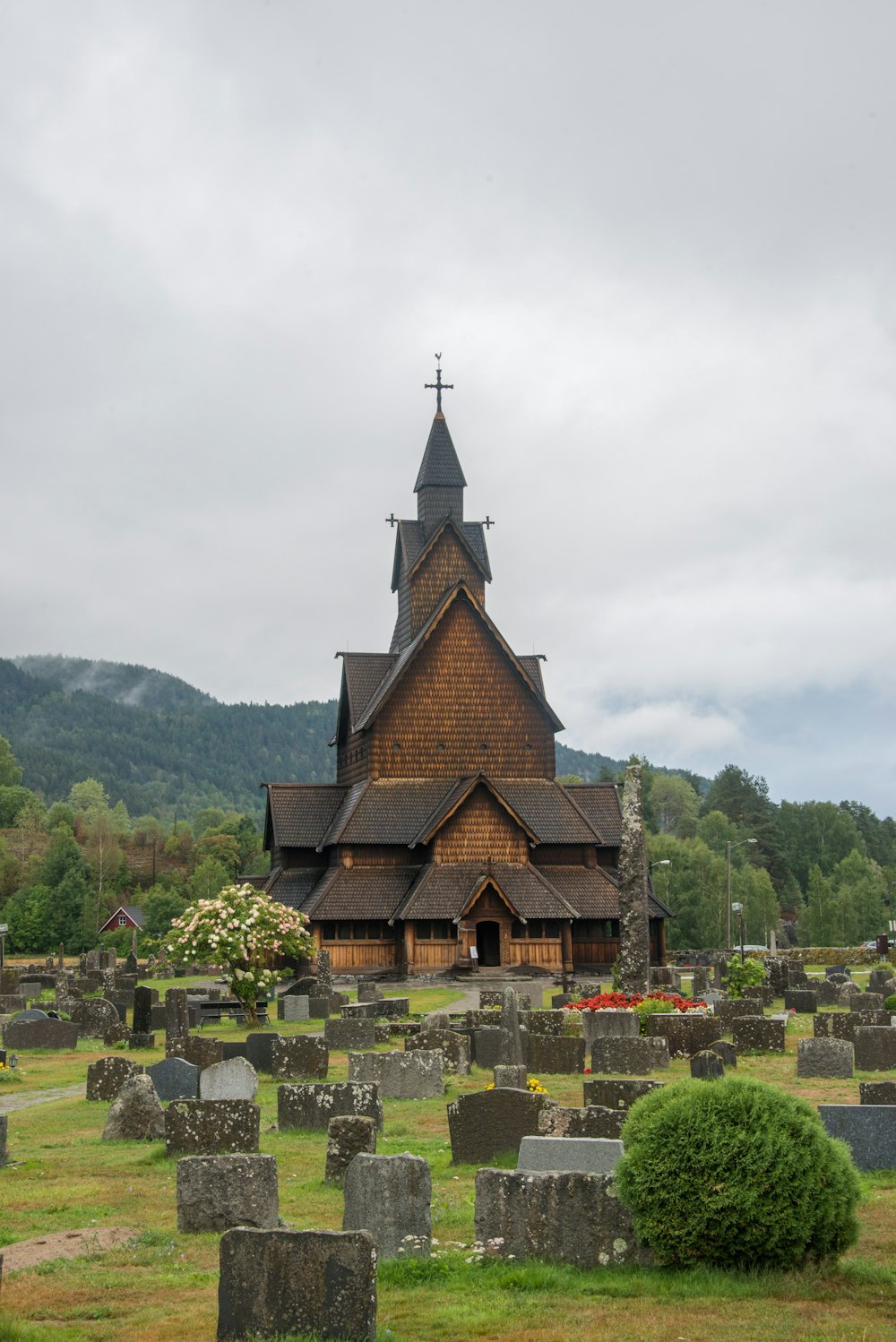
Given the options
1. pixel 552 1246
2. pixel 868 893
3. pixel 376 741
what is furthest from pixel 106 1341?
pixel 868 893

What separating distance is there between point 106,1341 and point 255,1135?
16.3 ft

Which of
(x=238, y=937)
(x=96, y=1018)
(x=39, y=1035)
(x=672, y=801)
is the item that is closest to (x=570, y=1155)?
(x=39, y=1035)

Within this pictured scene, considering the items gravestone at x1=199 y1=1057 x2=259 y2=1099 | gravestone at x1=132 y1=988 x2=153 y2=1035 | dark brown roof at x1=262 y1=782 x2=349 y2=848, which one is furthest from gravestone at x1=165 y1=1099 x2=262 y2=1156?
dark brown roof at x1=262 y1=782 x2=349 y2=848

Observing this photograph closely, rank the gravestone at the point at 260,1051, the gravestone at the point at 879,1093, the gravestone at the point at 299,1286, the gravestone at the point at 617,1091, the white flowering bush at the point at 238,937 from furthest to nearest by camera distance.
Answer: the white flowering bush at the point at 238,937, the gravestone at the point at 260,1051, the gravestone at the point at 879,1093, the gravestone at the point at 617,1091, the gravestone at the point at 299,1286

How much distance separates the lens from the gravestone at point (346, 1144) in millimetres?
12109

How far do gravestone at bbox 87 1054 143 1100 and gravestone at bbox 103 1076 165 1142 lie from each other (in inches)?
133

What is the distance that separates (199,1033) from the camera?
2906 centimetres

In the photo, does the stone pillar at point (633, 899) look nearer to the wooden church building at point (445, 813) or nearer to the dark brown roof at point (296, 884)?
the wooden church building at point (445, 813)

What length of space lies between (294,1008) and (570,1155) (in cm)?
2295

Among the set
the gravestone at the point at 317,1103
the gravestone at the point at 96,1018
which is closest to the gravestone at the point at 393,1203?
the gravestone at the point at 317,1103

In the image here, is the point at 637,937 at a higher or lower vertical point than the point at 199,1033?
higher

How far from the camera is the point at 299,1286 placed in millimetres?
7879

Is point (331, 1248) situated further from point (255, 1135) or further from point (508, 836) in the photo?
point (508, 836)

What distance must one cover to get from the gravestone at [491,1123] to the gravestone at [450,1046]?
7826 mm
